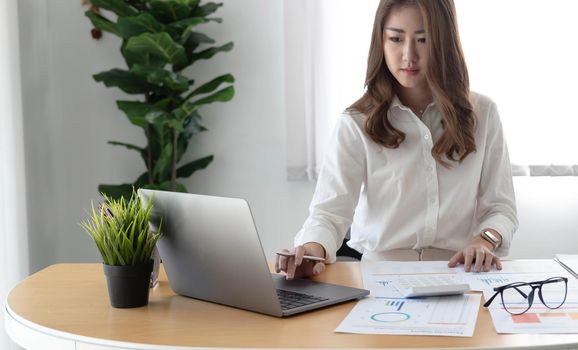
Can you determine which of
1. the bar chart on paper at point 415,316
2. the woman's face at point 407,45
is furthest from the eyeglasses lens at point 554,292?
the woman's face at point 407,45

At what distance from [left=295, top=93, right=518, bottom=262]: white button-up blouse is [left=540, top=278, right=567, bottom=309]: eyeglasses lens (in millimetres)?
508

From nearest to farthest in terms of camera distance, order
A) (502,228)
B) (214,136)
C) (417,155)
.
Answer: (502,228) < (417,155) < (214,136)

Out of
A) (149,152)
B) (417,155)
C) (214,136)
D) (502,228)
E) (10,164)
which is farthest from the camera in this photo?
(214,136)

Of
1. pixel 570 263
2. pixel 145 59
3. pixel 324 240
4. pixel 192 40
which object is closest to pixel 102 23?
pixel 145 59

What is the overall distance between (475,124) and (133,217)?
1.08 meters

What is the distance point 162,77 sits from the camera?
3.24 m

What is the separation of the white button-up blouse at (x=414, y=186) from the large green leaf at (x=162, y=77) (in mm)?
1190

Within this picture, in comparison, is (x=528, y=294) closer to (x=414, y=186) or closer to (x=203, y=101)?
(x=414, y=186)

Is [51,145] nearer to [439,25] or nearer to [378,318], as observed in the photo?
[439,25]

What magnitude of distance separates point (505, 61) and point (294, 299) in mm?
2226

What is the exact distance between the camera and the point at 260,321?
1.41 meters

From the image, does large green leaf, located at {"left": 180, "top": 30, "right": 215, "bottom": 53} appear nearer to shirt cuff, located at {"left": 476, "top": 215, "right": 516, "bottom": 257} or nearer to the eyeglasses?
shirt cuff, located at {"left": 476, "top": 215, "right": 516, "bottom": 257}

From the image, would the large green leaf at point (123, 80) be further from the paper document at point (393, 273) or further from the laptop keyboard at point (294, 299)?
the laptop keyboard at point (294, 299)

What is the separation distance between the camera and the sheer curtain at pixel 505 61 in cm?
342
